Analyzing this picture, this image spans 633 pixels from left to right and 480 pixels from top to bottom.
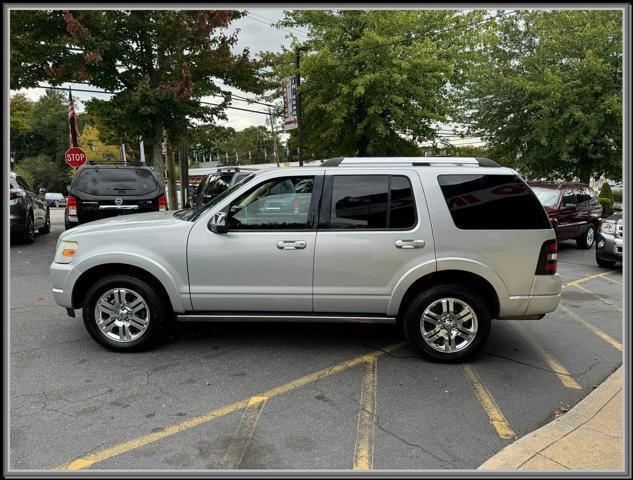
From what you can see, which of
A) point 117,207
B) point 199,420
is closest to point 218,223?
point 199,420

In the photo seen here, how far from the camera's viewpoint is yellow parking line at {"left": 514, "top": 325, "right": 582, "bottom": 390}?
4.36m

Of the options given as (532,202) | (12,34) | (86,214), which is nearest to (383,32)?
(12,34)

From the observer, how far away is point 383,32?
59.7 ft

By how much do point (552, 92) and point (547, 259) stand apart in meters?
16.1

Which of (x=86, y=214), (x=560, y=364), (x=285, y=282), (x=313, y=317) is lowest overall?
(x=560, y=364)

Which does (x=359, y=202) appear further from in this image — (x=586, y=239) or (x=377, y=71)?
(x=377, y=71)

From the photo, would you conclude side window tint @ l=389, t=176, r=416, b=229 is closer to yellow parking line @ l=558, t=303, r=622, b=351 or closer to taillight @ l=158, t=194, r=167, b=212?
yellow parking line @ l=558, t=303, r=622, b=351

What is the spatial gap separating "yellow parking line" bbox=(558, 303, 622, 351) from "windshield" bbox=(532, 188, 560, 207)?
535cm

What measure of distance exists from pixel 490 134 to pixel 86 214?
18087mm

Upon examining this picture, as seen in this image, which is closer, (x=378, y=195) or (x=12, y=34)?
(x=378, y=195)

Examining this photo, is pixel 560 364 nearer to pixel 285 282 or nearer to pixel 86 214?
pixel 285 282

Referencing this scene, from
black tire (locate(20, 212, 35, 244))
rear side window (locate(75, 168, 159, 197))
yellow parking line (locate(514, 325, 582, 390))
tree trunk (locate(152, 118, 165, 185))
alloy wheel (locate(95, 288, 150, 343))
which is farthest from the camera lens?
tree trunk (locate(152, 118, 165, 185))

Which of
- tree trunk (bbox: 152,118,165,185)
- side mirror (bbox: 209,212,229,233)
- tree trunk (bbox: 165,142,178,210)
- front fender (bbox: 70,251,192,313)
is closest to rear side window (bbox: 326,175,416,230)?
side mirror (bbox: 209,212,229,233)

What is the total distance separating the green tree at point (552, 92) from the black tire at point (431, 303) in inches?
642
